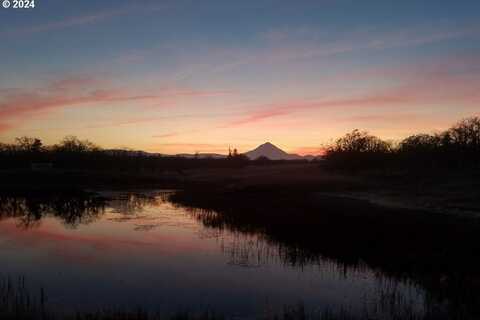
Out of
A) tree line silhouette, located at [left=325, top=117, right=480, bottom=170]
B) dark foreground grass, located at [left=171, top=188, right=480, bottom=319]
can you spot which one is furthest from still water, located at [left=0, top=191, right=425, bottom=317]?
tree line silhouette, located at [left=325, top=117, right=480, bottom=170]

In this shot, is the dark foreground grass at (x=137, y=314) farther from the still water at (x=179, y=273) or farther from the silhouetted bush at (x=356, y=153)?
the silhouetted bush at (x=356, y=153)

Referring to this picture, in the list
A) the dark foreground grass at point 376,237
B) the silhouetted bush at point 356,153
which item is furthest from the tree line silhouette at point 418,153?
the dark foreground grass at point 376,237

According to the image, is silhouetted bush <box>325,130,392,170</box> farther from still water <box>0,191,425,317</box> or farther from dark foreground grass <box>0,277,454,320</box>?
dark foreground grass <box>0,277,454,320</box>

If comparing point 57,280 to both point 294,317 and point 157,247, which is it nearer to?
point 157,247

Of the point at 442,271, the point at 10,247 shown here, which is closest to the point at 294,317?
the point at 442,271

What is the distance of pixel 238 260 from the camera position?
23.1m

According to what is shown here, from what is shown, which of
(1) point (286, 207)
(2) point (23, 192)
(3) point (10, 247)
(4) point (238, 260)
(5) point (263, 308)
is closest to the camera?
(5) point (263, 308)

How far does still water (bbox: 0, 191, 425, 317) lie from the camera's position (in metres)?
16.1

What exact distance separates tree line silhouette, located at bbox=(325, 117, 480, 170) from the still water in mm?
69436

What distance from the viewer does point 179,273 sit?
2059cm

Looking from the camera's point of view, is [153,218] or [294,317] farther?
[153,218]

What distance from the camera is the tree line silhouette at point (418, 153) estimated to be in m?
87.2

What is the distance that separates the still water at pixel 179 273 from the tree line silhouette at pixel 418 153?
69436 mm

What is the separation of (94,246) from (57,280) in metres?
8.48
